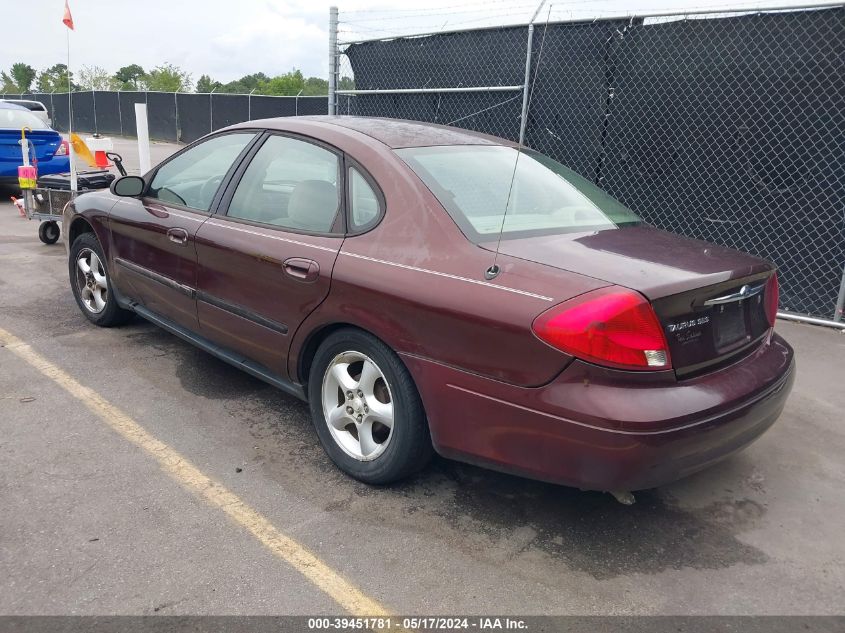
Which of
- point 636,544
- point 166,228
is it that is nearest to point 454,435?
point 636,544

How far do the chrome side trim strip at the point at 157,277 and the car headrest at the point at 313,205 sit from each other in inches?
35.6

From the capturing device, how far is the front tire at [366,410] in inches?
116

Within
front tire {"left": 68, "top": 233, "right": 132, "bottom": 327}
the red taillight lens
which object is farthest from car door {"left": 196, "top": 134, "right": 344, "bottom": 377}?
the red taillight lens

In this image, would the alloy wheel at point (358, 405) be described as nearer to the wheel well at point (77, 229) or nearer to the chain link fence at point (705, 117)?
the wheel well at point (77, 229)

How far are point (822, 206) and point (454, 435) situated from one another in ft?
14.5

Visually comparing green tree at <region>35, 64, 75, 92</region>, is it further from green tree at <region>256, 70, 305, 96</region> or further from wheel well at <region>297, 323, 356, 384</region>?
wheel well at <region>297, 323, 356, 384</region>

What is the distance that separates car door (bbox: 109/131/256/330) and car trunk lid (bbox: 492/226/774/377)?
200cm

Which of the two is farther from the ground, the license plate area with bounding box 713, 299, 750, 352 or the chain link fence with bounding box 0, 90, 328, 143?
the chain link fence with bounding box 0, 90, 328, 143

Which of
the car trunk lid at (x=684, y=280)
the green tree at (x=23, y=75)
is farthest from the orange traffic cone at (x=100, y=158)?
the green tree at (x=23, y=75)

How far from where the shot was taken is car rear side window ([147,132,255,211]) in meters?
4.05

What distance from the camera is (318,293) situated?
3.21 m

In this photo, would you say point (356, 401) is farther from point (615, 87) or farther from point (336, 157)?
point (615, 87)

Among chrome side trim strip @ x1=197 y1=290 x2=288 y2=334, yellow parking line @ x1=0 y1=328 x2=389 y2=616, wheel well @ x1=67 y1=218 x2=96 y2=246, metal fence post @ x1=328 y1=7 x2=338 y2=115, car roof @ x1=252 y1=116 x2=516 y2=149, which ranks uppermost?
metal fence post @ x1=328 y1=7 x2=338 y2=115

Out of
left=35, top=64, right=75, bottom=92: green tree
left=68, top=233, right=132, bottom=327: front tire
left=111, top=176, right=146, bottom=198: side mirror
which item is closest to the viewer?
left=111, top=176, right=146, bottom=198: side mirror
